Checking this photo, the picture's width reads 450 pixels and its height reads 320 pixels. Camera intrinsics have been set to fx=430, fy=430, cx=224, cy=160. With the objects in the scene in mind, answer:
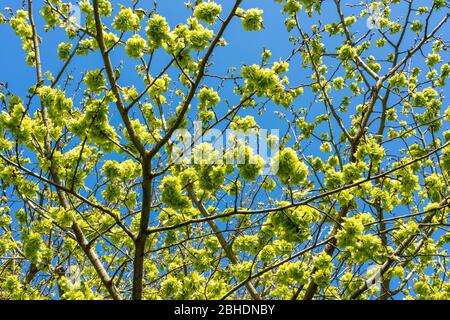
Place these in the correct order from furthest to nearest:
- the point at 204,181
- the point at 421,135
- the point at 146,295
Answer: the point at 421,135, the point at 146,295, the point at 204,181

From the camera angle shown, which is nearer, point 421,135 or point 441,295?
point 441,295

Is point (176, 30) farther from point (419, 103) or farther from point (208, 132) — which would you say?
point (419, 103)

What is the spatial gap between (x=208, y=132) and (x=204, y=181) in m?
0.82

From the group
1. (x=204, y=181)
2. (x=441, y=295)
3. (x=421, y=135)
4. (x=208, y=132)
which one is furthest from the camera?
(x=421, y=135)

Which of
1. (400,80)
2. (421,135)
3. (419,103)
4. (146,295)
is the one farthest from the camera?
(421,135)

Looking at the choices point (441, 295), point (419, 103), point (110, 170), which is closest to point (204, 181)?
point (110, 170)

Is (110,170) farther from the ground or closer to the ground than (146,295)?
farther from the ground

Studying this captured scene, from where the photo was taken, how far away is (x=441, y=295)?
5805 mm

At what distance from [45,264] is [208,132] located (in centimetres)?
307

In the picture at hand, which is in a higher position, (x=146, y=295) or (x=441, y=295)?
(x=146, y=295)

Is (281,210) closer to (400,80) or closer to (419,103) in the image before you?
(419,103)
